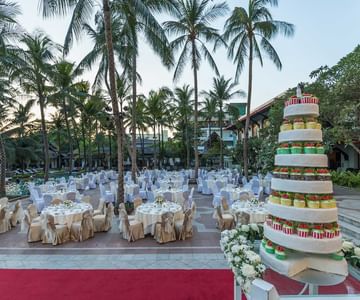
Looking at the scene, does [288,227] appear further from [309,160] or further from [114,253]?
[114,253]

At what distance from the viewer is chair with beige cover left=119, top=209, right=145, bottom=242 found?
7309 millimetres

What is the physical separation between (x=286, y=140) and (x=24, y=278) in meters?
5.10

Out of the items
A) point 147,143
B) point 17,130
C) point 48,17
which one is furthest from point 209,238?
point 147,143

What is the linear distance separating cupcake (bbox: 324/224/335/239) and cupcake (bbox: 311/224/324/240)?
0.05 meters

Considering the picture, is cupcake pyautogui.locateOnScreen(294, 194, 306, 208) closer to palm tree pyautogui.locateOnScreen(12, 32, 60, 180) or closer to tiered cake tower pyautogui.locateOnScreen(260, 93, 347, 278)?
tiered cake tower pyautogui.locateOnScreen(260, 93, 347, 278)

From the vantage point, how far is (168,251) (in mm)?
6539

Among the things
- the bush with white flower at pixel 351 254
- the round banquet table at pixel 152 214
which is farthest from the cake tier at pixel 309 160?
the round banquet table at pixel 152 214

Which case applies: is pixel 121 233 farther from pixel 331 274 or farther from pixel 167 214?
pixel 331 274

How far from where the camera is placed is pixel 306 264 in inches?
120

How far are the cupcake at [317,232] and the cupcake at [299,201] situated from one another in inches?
10.0

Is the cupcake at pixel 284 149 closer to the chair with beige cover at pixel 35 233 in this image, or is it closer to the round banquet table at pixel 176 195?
the chair with beige cover at pixel 35 233

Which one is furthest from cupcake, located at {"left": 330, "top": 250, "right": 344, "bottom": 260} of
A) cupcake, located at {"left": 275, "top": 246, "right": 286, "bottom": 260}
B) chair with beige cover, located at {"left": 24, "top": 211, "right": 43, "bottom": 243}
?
chair with beige cover, located at {"left": 24, "top": 211, "right": 43, "bottom": 243}

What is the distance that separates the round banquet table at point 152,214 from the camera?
24.7 feet

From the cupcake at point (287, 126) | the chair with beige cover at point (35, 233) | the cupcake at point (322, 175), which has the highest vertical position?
the cupcake at point (287, 126)
